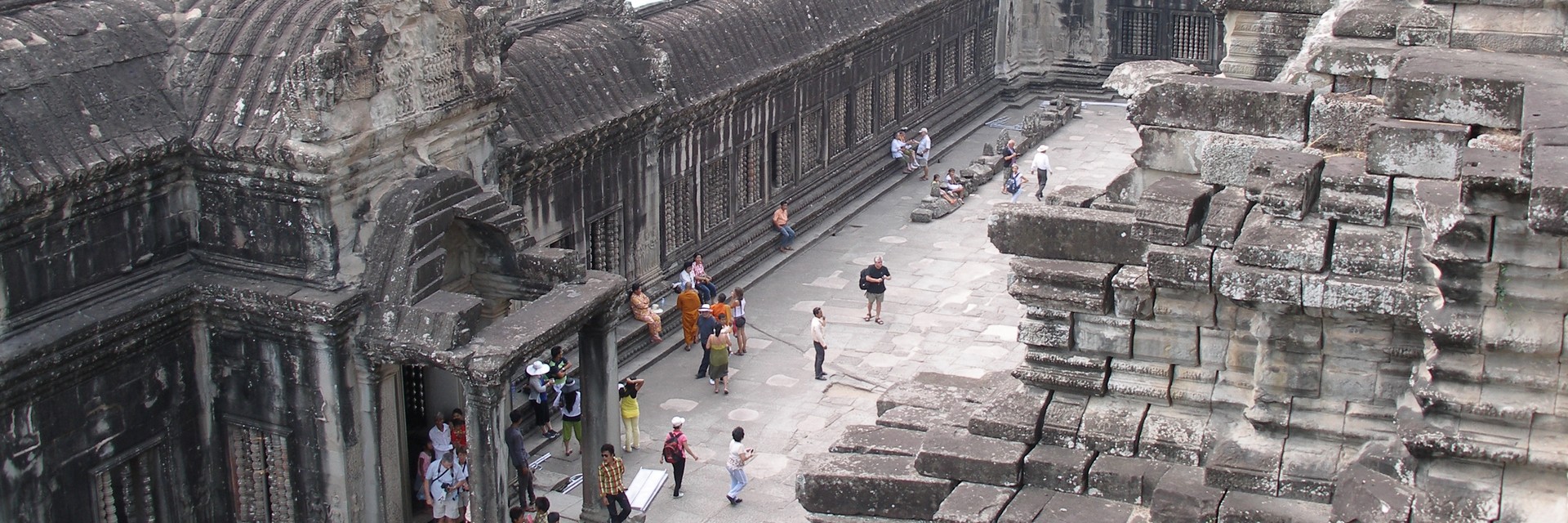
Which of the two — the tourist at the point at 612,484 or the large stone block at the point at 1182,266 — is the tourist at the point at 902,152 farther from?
the large stone block at the point at 1182,266

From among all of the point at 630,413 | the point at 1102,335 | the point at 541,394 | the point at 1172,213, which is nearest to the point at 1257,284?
the point at 1172,213

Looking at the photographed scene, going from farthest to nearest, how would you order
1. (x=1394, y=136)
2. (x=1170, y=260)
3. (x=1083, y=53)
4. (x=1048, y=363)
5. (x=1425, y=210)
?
(x=1083, y=53) < (x=1048, y=363) < (x=1170, y=260) < (x=1394, y=136) < (x=1425, y=210)

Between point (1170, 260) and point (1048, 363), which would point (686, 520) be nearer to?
point (1048, 363)

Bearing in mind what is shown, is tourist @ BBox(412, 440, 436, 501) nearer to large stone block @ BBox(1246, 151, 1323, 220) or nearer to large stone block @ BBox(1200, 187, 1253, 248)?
large stone block @ BBox(1200, 187, 1253, 248)

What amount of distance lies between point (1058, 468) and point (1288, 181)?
2358 millimetres

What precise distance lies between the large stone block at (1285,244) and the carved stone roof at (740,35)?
1567 centimetres

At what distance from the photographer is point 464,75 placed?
59.7 ft

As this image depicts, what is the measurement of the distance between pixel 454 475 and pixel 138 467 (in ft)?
10.4

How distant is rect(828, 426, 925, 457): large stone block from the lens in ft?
40.4

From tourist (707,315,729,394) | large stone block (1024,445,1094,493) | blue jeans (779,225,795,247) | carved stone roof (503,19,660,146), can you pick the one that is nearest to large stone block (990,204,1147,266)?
large stone block (1024,445,1094,493)

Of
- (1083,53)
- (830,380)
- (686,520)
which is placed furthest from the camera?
(1083,53)

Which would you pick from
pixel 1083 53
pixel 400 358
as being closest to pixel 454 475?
pixel 400 358

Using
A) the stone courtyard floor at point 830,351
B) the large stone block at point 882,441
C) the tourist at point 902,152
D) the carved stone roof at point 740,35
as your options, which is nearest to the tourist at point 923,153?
the tourist at point 902,152

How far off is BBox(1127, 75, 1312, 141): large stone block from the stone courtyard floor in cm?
930
